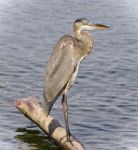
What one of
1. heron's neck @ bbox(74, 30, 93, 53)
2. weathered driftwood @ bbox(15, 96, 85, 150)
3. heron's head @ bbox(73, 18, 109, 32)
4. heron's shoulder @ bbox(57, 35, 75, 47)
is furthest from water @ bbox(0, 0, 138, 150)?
heron's head @ bbox(73, 18, 109, 32)

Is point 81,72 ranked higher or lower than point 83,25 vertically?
lower

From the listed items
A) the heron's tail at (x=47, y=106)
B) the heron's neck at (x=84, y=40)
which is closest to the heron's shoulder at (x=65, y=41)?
the heron's neck at (x=84, y=40)

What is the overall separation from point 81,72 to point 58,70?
4.74m

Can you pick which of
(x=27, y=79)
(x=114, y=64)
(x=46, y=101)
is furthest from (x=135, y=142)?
(x=114, y=64)

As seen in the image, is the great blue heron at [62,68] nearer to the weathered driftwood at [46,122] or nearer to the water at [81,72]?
the weathered driftwood at [46,122]

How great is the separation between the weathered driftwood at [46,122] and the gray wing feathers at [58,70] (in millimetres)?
410

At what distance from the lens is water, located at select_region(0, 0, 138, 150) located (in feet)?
40.1

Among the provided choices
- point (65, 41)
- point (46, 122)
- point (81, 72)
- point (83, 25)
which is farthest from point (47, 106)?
point (81, 72)

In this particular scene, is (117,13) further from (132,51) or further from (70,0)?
(132,51)

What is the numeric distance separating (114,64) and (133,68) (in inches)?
21.2

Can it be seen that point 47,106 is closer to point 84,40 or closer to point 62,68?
point 62,68

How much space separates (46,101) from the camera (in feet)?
36.9

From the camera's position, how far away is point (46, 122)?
37.6 feet

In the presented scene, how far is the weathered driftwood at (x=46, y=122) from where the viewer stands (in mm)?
10898
